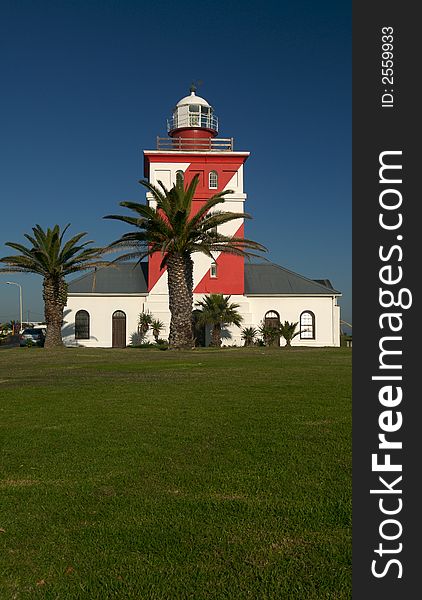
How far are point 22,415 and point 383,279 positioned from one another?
7592 mm

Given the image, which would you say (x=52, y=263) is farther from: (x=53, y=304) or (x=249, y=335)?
(x=249, y=335)

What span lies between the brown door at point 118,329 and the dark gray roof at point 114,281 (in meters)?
1.41

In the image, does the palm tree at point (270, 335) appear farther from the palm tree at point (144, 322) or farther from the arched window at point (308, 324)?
the palm tree at point (144, 322)

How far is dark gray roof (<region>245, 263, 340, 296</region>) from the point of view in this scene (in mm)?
39250

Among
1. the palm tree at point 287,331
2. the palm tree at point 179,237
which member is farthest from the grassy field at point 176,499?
the palm tree at point 287,331

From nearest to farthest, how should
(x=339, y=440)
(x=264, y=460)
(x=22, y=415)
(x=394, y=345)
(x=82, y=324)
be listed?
1. (x=394, y=345)
2. (x=264, y=460)
3. (x=339, y=440)
4. (x=22, y=415)
5. (x=82, y=324)

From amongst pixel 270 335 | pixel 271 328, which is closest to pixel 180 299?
pixel 270 335

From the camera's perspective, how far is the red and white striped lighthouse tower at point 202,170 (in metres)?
37.4

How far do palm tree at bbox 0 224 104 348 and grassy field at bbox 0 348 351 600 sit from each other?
22.5 meters

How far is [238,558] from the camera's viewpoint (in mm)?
3877

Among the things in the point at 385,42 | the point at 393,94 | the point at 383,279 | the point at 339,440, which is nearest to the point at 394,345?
the point at 383,279

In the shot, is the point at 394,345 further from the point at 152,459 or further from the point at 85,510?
the point at 152,459

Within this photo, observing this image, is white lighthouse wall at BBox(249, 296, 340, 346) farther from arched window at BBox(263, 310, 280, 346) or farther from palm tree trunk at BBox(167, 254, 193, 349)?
palm tree trunk at BBox(167, 254, 193, 349)

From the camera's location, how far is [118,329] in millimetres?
38500
